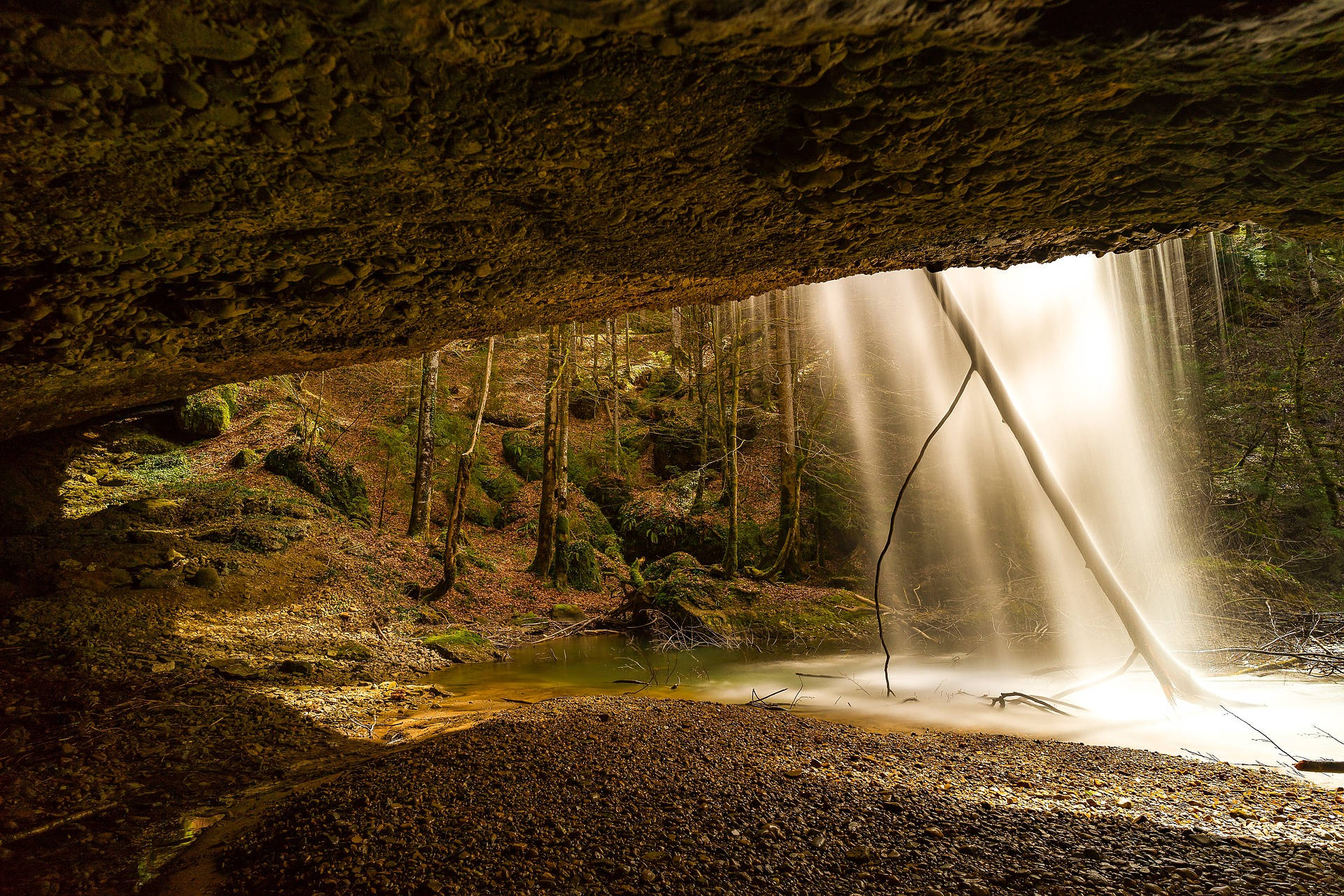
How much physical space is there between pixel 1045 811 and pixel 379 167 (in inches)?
178

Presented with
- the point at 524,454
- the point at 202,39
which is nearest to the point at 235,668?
the point at 202,39

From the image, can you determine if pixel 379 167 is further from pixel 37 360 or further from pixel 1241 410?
pixel 1241 410

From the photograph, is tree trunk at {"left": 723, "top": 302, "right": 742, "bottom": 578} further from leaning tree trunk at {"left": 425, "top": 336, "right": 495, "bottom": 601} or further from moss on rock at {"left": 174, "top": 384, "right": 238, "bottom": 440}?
moss on rock at {"left": 174, "top": 384, "right": 238, "bottom": 440}

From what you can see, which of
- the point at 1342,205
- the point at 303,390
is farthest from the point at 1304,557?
the point at 303,390

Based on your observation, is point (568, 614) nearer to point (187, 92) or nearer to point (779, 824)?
point (779, 824)

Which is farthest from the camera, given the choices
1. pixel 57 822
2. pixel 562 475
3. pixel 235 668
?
pixel 562 475

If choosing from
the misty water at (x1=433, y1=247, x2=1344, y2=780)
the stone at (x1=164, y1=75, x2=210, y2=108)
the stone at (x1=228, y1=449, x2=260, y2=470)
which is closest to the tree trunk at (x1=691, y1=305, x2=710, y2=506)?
the misty water at (x1=433, y1=247, x2=1344, y2=780)

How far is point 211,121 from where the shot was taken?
6.56 feet

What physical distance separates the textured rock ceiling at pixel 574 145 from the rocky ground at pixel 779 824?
9.35ft

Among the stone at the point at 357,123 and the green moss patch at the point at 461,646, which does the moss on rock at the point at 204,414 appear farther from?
the stone at the point at 357,123

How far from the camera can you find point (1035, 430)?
9.42 metres

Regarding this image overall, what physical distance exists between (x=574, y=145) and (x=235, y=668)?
21.5 ft

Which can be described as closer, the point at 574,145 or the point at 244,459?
the point at 574,145

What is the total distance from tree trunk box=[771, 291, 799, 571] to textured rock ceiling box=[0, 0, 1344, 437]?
10.4 meters
